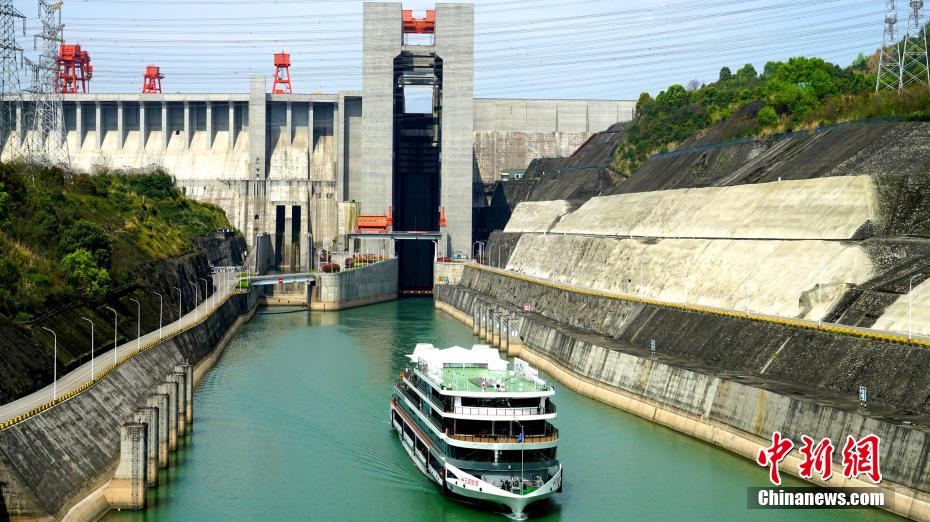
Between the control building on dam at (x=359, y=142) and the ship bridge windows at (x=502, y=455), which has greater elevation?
the control building on dam at (x=359, y=142)

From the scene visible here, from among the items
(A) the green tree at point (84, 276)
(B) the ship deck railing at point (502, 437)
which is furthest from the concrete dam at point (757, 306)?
(A) the green tree at point (84, 276)

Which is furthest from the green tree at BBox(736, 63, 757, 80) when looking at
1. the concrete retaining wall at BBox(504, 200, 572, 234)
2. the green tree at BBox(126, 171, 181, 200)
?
the green tree at BBox(126, 171, 181, 200)

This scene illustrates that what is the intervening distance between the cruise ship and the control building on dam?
99209 millimetres

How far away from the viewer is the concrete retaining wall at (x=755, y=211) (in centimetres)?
6556

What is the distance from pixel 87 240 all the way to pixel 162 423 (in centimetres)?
2452

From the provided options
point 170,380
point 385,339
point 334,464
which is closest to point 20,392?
point 170,380

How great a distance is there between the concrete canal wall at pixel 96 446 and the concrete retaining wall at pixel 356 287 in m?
65.7

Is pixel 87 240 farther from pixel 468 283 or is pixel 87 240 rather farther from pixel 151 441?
pixel 468 283

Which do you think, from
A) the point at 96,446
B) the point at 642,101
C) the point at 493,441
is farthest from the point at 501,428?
the point at 642,101

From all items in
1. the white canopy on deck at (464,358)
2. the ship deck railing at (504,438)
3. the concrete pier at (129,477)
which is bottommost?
the concrete pier at (129,477)

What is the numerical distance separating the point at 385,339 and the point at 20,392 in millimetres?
52709

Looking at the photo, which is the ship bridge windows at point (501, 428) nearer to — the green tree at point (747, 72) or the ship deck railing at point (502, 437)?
the ship deck railing at point (502, 437)

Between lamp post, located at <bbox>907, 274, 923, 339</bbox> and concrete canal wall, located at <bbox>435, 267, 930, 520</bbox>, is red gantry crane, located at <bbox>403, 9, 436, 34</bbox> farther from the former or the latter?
lamp post, located at <bbox>907, 274, 923, 339</bbox>

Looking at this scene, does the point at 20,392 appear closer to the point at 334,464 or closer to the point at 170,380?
the point at 170,380
